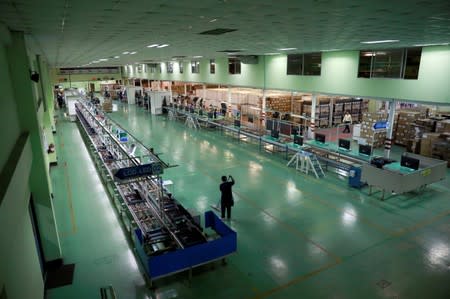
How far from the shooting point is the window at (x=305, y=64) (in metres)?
14.4

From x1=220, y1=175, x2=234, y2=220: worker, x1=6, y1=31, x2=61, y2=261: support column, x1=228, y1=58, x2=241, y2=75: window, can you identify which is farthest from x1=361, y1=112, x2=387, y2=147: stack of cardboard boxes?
x1=6, y1=31, x2=61, y2=261: support column

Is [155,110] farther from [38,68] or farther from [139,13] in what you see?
[139,13]

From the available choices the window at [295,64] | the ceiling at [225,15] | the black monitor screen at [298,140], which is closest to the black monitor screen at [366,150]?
the black monitor screen at [298,140]

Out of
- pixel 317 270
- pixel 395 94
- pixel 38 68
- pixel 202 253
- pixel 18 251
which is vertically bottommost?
pixel 317 270

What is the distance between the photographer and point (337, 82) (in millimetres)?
13656

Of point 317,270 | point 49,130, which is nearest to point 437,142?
point 317,270

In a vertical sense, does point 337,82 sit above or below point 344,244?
above

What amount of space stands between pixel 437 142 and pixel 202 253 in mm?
12847

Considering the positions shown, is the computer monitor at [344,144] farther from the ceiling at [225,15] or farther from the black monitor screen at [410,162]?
the ceiling at [225,15]

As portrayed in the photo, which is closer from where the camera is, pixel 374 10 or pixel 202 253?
pixel 374 10

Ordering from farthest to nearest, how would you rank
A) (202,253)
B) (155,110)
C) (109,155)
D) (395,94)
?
1. (155,110)
2. (109,155)
3. (395,94)
4. (202,253)

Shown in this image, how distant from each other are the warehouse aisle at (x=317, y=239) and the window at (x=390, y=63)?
171 inches

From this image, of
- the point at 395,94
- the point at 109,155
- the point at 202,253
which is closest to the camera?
the point at 202,253

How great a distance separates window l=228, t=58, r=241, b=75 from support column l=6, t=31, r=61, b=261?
46.6 feet
